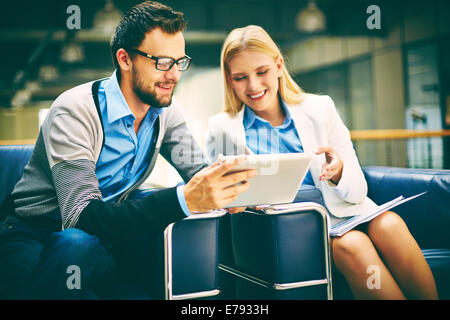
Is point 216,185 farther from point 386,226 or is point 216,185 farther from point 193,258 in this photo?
point 386,226

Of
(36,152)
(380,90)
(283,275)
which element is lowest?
(283,275)

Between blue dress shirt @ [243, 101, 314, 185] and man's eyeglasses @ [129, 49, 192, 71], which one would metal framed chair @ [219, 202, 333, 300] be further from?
man's eyeglasses @ [129, 49, 192, 71]

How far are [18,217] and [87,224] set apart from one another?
0.47 meters

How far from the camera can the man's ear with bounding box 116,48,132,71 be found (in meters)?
1.63

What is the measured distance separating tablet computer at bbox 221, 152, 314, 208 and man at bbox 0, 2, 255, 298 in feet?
0.15

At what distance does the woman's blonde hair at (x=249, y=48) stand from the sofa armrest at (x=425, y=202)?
0.62 m

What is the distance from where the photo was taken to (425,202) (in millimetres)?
1947

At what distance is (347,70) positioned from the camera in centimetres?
856

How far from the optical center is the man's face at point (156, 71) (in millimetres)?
1577

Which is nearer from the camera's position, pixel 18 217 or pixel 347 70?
pixel 18 217

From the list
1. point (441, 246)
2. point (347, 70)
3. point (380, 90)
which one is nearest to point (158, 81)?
point (441, 246)

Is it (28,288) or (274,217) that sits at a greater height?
(274,217)

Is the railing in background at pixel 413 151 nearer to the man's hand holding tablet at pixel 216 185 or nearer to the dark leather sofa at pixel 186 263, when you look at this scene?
the dark leather sofa at pixel 186 263
